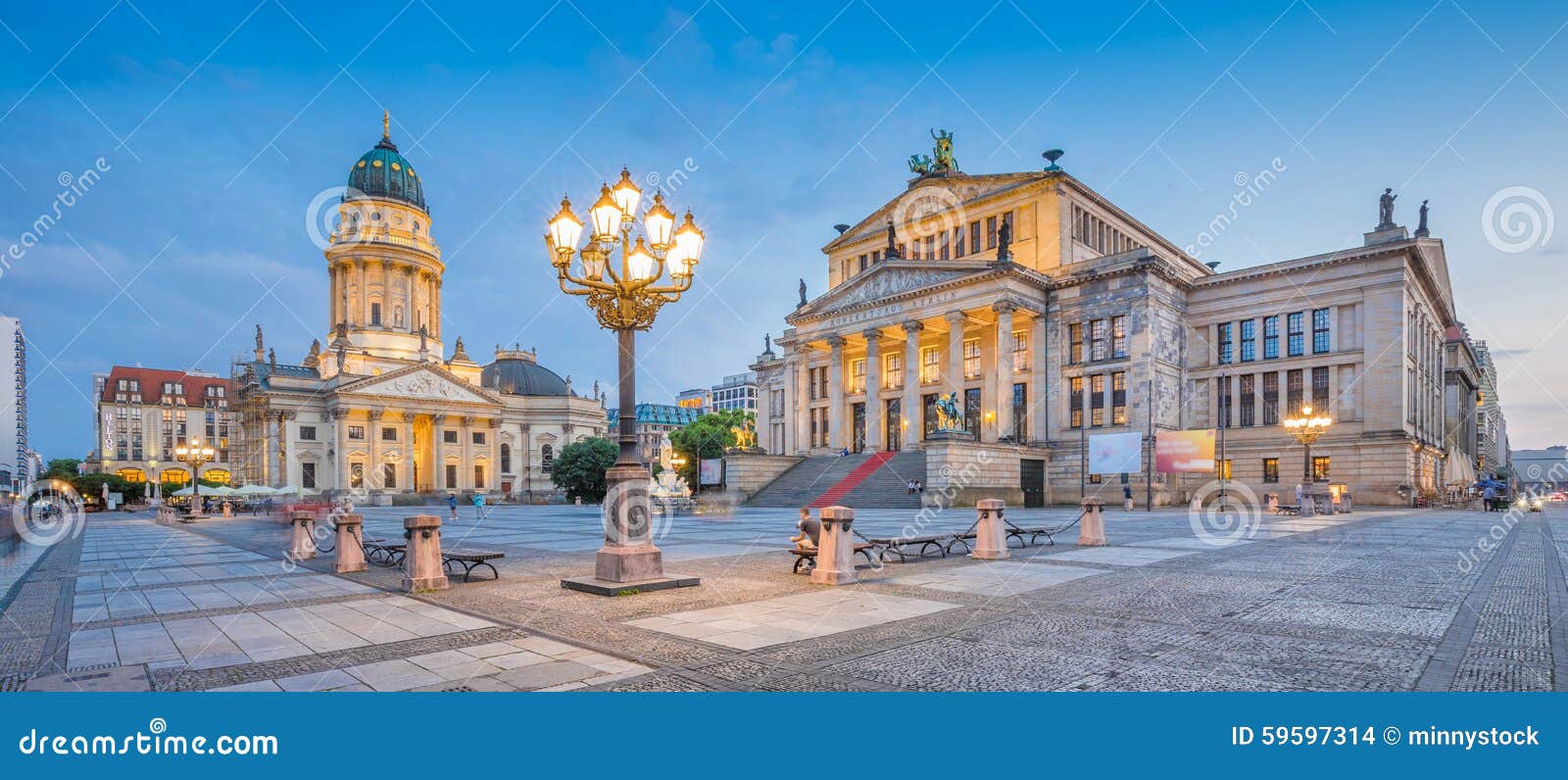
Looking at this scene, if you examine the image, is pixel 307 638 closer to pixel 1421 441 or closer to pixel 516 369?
pixel 1421 441

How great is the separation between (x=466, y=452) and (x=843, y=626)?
83608 mm

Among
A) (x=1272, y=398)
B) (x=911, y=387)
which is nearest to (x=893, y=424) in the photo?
(x=911, y=387)

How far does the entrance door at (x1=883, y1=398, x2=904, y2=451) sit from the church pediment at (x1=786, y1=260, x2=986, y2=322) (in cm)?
796

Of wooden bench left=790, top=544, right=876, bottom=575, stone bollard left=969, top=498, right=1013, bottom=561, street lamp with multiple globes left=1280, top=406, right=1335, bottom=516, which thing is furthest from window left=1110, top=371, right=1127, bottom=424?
wooden bench left=790, top=544, right=876, bottom=575

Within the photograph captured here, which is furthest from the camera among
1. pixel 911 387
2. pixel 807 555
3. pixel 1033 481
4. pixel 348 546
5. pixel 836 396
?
pixel 836 396

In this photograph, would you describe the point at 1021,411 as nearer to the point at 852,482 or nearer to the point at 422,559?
the point at 852,482

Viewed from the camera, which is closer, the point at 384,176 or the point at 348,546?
the point at 348,546

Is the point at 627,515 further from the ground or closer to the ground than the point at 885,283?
closer to the ground

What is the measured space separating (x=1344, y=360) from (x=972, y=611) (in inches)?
1837

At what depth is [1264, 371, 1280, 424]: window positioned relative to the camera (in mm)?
47969

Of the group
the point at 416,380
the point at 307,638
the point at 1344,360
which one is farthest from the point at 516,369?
the point at 307,638

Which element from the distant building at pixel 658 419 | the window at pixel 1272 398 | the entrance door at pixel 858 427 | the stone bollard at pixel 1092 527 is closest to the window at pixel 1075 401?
the window at pixel 1272 398

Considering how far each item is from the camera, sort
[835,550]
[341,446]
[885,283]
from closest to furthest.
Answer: [835,550] → [885,283] → [341,446]

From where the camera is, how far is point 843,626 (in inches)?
331
